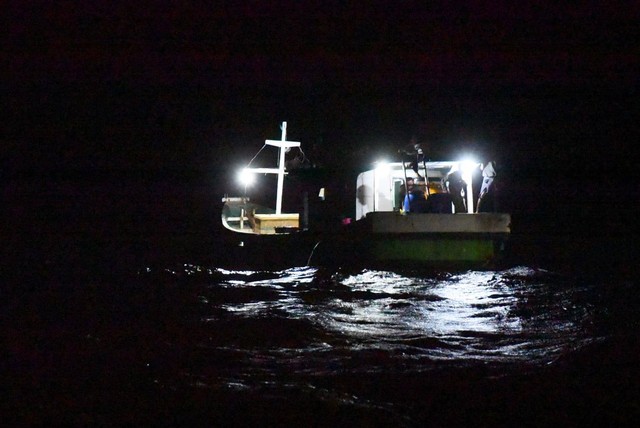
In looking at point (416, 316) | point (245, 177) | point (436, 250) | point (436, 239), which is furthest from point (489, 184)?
point (245, 177)

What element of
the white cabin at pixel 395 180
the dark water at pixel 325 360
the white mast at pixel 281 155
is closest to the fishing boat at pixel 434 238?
the white cabin at pixel 395 180

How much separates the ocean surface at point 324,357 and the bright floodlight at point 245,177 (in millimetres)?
10866

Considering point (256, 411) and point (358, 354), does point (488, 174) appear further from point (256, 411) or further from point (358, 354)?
point (256, 411)

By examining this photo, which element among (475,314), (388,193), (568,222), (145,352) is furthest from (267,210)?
(568,222)

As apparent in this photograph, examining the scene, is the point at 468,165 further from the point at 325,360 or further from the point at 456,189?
the point at 325,360

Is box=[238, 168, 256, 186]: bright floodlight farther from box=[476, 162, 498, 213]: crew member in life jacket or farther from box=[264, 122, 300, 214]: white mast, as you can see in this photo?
box=[476, 162, 498, 213]: crew member in life jacket

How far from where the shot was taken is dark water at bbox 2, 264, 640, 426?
10.6 feet

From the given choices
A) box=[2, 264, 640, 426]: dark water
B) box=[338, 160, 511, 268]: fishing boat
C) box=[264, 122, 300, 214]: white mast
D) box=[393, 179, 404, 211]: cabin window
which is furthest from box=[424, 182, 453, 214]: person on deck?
box=[264, 122, 300, 214]: white mast

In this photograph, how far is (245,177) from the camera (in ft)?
65.5

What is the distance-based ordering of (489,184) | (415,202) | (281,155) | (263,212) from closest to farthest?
1. (415,202)
2. (489,184)
3. (281,155)
4. (263,212)

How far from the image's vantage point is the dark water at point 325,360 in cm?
322

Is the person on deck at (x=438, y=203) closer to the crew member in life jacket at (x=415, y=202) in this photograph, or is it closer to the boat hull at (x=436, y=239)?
the crew member in life jacket at (x=415, y=202)

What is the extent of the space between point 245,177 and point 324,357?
16.0m

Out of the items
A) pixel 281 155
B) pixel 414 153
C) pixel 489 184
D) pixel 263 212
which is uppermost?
pixel 281 155
